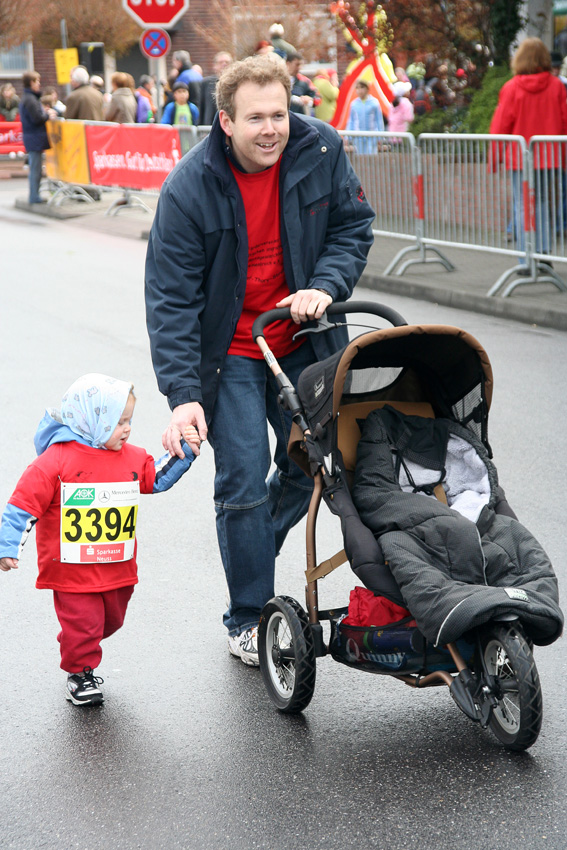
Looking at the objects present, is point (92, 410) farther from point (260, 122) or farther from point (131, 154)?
point (131, 154)

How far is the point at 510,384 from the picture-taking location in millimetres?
8148

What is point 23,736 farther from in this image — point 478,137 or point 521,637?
point 478,137

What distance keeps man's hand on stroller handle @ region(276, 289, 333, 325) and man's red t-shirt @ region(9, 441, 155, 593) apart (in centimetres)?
73

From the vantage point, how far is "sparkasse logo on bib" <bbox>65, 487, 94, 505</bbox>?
12.4ft

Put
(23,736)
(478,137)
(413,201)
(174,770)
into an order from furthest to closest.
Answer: (413,201)
(478,137)
(23,736)
(174,770)

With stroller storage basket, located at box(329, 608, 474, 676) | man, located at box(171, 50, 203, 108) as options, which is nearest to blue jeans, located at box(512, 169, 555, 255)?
stroller storage basket, located at box(329, 608, 474, 676)

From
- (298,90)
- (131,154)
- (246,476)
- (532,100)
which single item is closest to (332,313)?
(246,476)

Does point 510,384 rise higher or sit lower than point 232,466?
lower

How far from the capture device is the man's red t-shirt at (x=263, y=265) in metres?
3.92

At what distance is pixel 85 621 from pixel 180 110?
16.6m

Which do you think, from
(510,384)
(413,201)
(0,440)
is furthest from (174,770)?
(413,201)

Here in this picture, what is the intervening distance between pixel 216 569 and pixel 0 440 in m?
2.43

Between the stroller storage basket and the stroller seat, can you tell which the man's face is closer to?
the stroller seat

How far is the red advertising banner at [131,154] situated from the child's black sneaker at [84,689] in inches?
519
